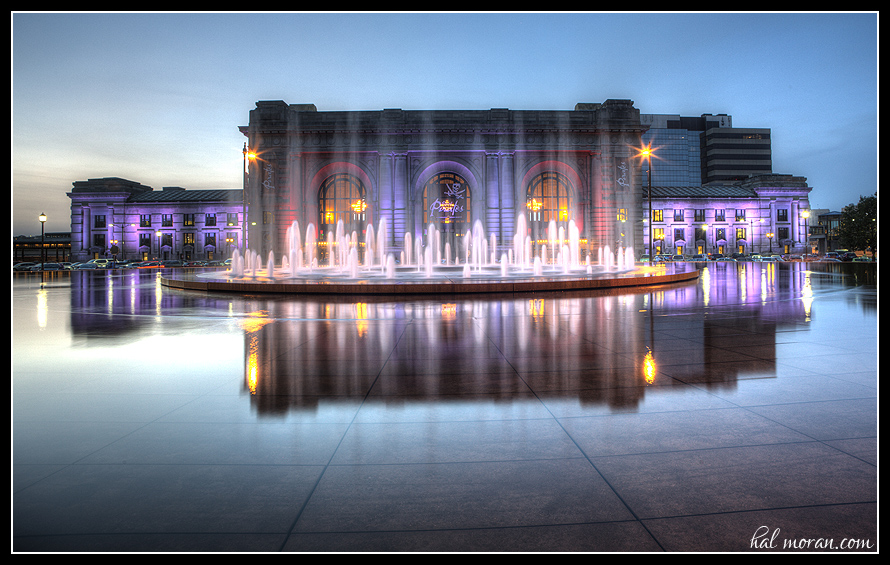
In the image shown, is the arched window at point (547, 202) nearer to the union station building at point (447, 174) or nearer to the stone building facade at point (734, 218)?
the union station building at point (447, 174)

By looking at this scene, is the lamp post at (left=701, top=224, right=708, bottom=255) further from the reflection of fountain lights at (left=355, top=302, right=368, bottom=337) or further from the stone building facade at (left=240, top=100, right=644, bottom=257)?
the reflection of fountain lights at (left=355, top=302, right=368, bottom=337)

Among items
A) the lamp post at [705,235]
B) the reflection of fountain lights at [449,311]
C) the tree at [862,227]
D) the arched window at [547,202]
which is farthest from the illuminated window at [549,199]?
the reflection of fountain lights at [449,311]

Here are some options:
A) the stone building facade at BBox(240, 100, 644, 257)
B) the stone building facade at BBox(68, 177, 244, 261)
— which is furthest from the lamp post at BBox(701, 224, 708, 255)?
the stone building facade at BBox(68, 177, 244, 261)

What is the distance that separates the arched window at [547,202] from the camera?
197 ft

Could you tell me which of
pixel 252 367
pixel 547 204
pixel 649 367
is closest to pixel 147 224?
pixel 547 204

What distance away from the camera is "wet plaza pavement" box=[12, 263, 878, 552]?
2783 millimetres

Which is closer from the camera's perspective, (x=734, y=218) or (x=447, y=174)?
(x=447, y=174)

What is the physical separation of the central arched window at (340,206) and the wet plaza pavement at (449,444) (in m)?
51.3

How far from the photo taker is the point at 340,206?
59.6 meters

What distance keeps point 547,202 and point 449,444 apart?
5866cm

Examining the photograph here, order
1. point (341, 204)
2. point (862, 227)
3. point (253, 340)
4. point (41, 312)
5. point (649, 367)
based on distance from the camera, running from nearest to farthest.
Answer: point (649, 367)
point (253, 340)
point (41, 312)
point (341, 204)
point (862, 227)

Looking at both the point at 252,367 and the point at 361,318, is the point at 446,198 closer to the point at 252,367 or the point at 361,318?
the point at 361,318
